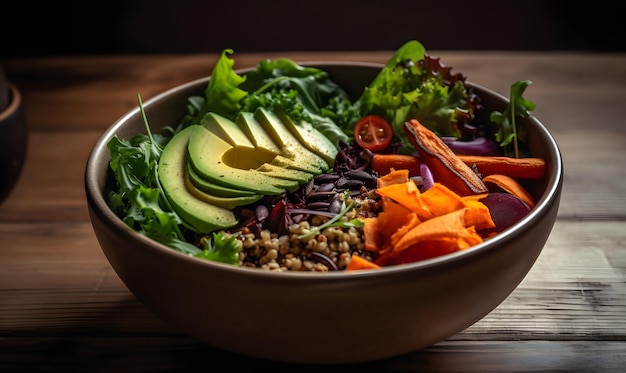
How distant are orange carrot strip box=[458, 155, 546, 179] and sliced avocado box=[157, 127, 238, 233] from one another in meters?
0.64

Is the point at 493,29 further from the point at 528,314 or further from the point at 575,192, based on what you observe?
the point at 528,314

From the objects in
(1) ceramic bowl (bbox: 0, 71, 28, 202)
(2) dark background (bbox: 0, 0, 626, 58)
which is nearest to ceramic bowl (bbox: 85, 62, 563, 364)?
(1) ceramic bowl (bbox: 0, 71, 28, 202)

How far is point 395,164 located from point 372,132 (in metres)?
0.19

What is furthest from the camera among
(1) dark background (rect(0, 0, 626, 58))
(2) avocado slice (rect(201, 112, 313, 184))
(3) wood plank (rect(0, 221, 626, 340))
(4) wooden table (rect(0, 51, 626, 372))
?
(1) dark background (rect(0, 0, 626, 58))

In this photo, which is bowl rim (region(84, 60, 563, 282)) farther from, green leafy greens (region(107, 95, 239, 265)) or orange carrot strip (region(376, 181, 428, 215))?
orange carrot strip (region(376, 181, 428, 215))

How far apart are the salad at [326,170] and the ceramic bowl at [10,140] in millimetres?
566

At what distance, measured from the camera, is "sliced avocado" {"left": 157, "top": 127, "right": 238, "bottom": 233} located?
1.61 metres

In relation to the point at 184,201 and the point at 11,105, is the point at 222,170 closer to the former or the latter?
the point at 184,201

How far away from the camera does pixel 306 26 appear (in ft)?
14.7

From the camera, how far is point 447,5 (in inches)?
175

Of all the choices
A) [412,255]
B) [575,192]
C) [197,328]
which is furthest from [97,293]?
[575,192]

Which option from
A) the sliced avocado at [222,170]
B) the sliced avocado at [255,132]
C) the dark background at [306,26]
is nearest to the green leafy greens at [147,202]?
the sliced avocado at [222,170]

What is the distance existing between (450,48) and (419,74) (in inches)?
101

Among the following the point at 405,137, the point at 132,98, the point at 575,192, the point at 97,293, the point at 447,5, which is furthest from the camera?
the point at 447,5
